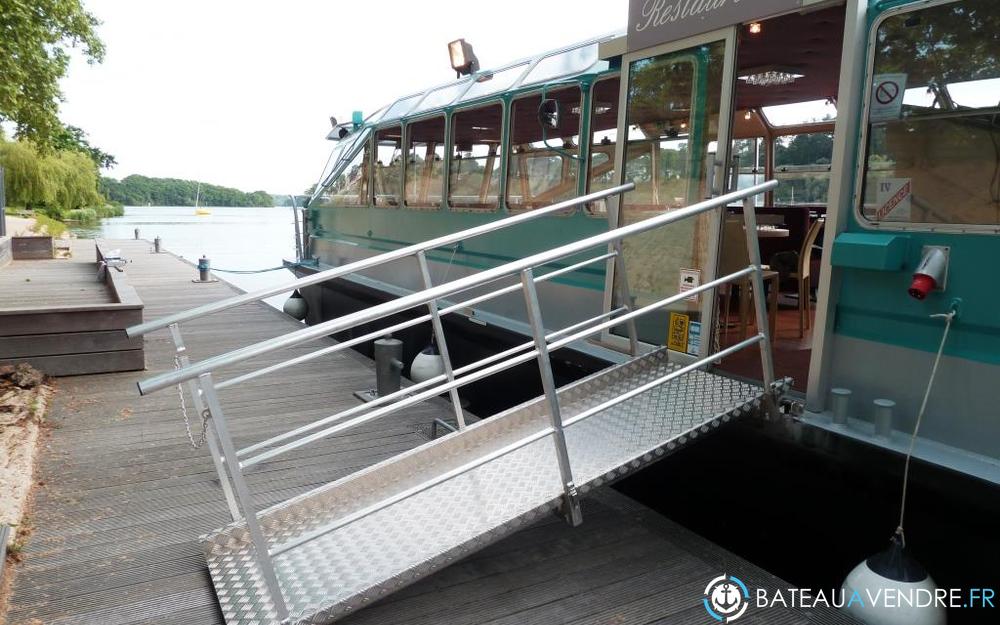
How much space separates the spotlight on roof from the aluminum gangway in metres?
3.94

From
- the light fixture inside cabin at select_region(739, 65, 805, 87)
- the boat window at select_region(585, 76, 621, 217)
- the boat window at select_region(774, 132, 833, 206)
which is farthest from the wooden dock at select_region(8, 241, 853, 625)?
the boat window at select_region(774, 132, 833, 206)

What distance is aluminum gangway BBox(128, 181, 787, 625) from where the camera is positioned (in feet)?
8.23

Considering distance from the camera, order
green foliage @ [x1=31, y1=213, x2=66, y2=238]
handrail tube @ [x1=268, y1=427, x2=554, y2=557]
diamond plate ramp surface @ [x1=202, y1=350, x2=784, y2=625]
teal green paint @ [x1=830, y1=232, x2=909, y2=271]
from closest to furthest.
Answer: handrail tube @ [x1=268, y1=427, x2=554, y2=557] → diamond plate ramp surface @ [x1=202, y1=350, x2=784, y2=625] → teal green paint @ [x1=830, y1=232, x2=909, y2=271] → green foliage @ [x1=31, y1=213, x2=66, y2=238]

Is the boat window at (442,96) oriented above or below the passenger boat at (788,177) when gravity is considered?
above

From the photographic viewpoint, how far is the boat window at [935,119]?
2.74 m

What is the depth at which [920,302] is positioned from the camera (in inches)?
117

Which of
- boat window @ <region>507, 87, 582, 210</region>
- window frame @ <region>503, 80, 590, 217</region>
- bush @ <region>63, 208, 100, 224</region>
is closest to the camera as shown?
window frame @ <region>503, 80, 590, 217</region>

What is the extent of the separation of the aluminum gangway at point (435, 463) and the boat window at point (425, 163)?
3.60m

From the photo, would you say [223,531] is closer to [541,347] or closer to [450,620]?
[450,620]

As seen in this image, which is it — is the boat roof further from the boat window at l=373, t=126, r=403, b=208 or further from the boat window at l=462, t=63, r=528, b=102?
the boat window at l=373, t=126, r=403, b=208

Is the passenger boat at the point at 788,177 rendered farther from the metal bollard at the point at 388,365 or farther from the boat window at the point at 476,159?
the metal bollard at the point at 388,365

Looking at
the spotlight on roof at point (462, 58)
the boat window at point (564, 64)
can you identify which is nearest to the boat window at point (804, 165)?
the boat window at point (564, 64)

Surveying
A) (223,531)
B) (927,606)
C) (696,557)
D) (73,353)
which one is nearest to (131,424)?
(73,353)

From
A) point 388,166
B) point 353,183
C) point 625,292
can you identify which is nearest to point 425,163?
point 388,166
